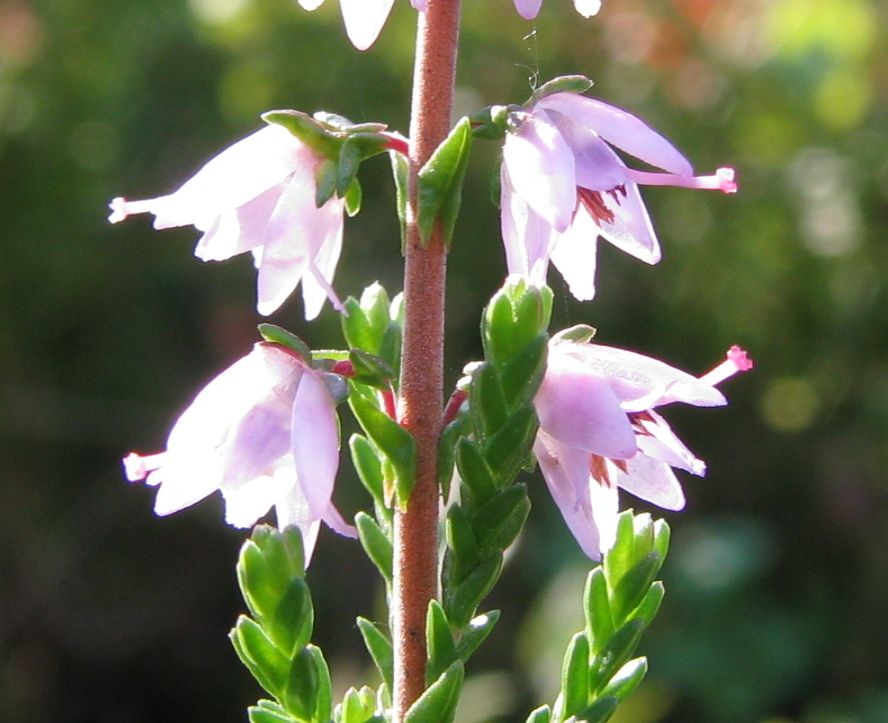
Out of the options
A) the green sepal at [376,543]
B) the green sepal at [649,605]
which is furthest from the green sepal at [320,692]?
the green sepal at [649,605]

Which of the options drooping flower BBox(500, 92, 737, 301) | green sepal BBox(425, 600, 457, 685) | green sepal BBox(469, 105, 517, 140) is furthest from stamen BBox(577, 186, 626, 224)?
green sepal BBox(425, 600, 457, 685)

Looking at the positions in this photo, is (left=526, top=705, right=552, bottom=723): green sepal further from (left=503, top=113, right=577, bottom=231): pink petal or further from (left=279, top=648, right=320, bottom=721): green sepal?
(left=503, top=113, right=577, bottom=231): pink petal

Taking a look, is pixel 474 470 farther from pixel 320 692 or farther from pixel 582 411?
pixel 320 692

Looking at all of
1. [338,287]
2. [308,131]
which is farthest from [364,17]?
[338,287]

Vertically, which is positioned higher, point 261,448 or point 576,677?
point 261,448

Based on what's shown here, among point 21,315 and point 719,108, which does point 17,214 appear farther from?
point 719,108

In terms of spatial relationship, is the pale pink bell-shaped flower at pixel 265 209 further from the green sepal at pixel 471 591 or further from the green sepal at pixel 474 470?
the green sepal at pixel 471 591
